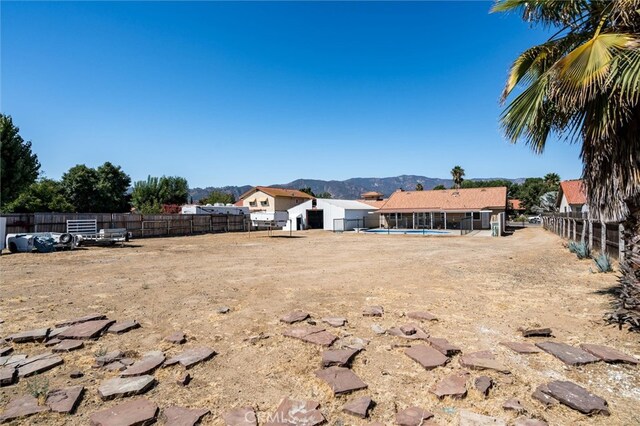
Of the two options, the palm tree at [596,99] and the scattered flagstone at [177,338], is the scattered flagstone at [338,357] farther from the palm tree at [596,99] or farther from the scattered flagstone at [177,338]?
the palm tree at [596,99]

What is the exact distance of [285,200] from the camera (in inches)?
1884

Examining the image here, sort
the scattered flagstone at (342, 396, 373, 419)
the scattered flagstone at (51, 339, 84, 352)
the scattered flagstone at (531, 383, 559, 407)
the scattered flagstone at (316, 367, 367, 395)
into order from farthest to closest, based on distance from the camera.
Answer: the scattered flagstone at (51, 339, 84, 352)
the scattered flagstone at (316, 367, 367, 395)
the scattered flagstone at (531, 383, 559, 407)
the scattered flagstone at (342, 396, 373, 419)

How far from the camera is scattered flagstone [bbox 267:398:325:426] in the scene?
9.11ft

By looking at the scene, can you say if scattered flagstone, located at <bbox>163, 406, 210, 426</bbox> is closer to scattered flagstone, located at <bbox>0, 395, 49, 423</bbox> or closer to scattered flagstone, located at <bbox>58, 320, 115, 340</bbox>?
scattered flagstone, located at <bbox>0, 395, 49, 423</bbox>

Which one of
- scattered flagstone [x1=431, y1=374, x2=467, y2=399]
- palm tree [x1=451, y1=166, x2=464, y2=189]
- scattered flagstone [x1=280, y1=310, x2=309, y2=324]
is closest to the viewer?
scattered flagstone [x1=431, y1=374, x2=467, y2=399]

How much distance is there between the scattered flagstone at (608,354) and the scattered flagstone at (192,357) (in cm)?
482

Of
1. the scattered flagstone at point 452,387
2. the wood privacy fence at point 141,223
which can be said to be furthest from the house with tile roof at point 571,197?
the scattered flagstone at point 452,387

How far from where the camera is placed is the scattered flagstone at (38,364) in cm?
368

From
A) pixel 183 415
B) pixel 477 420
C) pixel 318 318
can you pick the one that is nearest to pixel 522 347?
pixel 477 420

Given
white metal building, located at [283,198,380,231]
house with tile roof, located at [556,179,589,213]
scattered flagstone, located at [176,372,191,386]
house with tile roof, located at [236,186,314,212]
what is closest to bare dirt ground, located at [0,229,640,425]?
scattered flagstone, located at [176,372,191,386]

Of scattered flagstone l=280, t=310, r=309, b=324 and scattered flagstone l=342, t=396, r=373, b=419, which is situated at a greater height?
scattered flagstone l=280, t=310, r=309, b=324

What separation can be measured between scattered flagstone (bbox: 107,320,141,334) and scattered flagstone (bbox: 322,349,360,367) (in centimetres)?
321

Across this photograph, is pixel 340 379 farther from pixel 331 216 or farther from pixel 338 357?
pixel 331 216

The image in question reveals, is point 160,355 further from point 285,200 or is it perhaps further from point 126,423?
point 285,200
